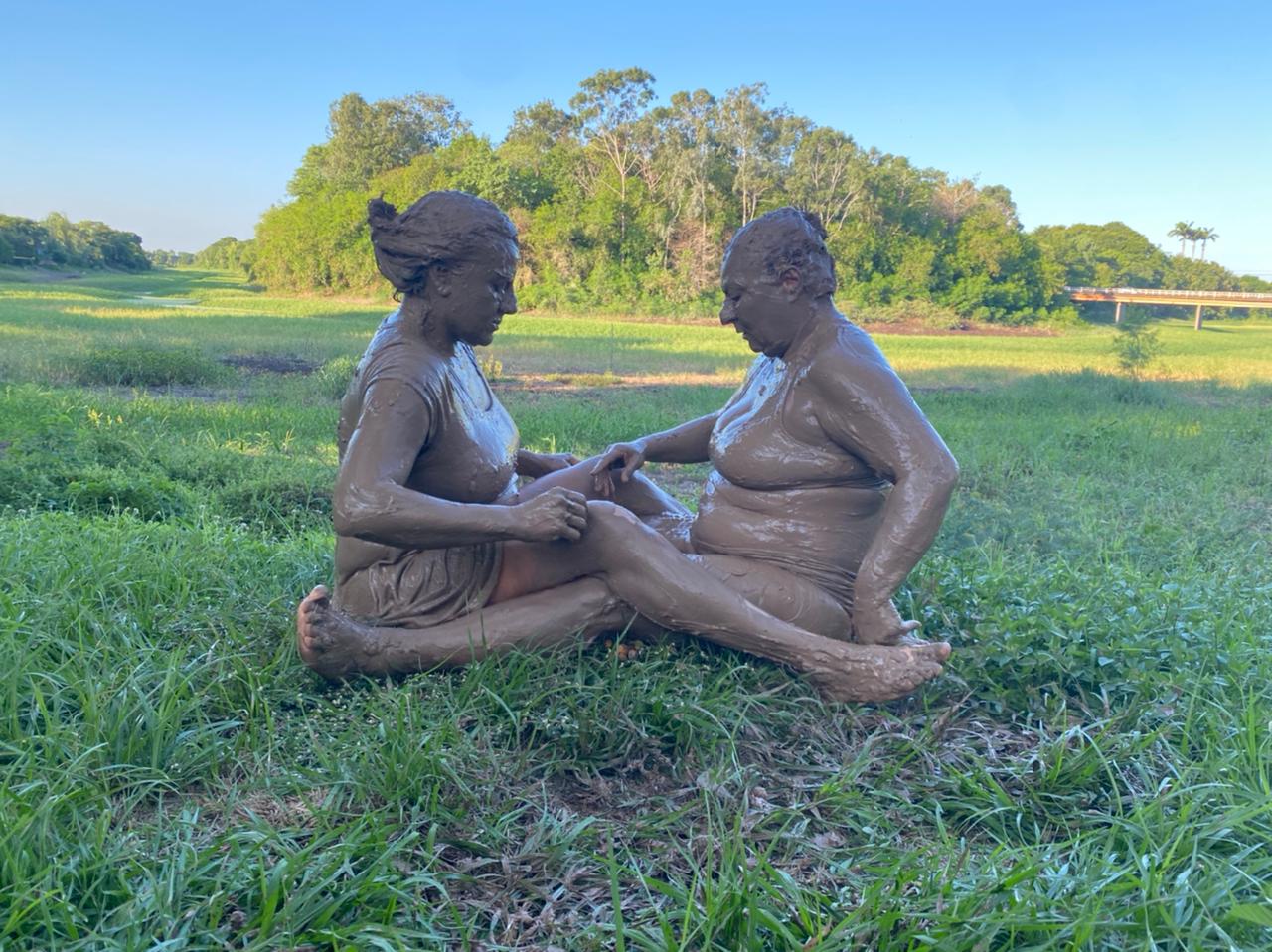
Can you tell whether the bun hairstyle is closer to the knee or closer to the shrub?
the knee

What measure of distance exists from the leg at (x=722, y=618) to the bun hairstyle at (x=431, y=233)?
836mm

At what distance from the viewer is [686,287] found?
112 feet

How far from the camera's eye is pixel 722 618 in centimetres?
279

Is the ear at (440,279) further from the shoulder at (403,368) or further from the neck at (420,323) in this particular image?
the shoulder at (403,368)

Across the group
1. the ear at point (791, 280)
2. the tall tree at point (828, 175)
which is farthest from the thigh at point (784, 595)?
the tall tree at point (828, 175)

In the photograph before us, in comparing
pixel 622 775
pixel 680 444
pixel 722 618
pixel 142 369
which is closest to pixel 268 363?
pixel 142 369

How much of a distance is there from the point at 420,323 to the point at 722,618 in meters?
1.28

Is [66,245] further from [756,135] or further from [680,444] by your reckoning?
[680,444]

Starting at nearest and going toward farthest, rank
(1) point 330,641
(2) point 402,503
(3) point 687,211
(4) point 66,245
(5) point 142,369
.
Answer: (2) point 402,503 → (1) point 330,641 → (5) point 142,369 → (3) point 687,211 → (4) point 66,245

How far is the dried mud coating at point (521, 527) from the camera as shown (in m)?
2.59

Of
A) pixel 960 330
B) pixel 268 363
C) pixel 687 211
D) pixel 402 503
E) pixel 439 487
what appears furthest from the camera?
pixel 687 211

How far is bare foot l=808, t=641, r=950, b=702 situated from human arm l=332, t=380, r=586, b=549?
920 millimetres

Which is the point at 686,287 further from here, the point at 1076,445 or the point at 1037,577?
the point at 1037,577

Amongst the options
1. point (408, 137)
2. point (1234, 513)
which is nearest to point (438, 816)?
point (1234, 513)
